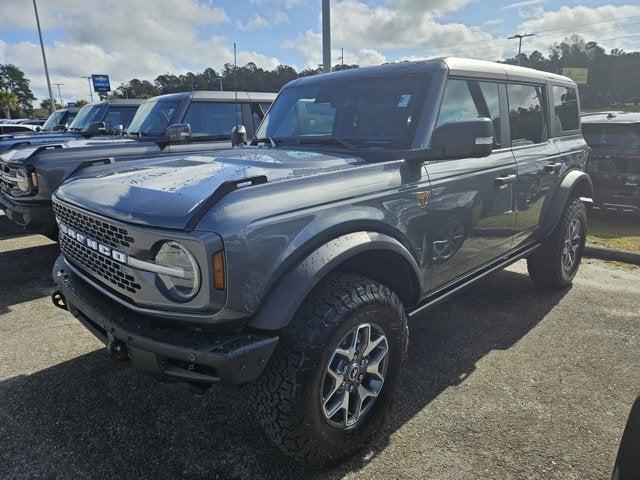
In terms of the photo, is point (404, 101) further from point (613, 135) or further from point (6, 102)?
point (6, 102)

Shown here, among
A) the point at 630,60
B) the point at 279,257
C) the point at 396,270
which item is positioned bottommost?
the point at 396,270

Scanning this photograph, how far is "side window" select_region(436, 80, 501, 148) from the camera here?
3.09 meters

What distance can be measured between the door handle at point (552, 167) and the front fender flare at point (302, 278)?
7.97 feet

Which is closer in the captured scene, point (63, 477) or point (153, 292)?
point (153, 292)

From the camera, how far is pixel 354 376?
238cm

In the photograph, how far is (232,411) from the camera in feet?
9.29

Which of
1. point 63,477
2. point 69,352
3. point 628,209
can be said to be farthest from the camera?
point 628,209

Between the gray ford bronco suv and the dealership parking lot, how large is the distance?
40 centimetres

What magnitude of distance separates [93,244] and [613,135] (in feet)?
24.4

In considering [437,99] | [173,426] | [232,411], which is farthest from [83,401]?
[437,99]

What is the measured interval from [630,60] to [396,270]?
6674 centimetres

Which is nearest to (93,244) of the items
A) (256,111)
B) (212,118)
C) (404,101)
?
(404,101)

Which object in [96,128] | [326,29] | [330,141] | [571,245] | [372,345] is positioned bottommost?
[571,245]

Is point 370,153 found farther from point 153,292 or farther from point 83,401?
point 83,401
